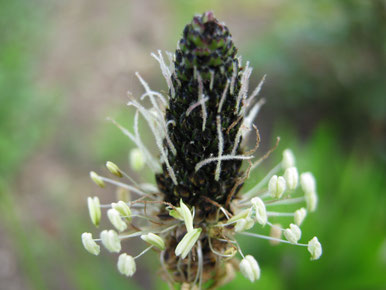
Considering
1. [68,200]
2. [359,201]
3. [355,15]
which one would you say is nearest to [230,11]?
[355,15]

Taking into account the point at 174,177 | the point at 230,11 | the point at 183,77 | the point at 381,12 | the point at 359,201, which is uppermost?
the point at 230,11

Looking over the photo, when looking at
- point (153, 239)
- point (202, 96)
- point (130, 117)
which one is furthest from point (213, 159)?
point (130, 117)

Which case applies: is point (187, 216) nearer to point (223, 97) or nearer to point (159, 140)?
point (159, 140)

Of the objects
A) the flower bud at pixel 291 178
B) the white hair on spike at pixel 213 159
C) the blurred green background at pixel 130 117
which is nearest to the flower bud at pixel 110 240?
the white hair on spike at pixel 213 159

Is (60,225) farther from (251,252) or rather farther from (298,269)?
(298,269)

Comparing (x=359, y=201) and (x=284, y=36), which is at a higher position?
(x=284, y=36)

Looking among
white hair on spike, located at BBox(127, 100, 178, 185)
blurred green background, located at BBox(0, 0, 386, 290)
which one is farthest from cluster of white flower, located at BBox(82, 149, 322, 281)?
blurred green background, located at BBox(0, 0, 386, 290)

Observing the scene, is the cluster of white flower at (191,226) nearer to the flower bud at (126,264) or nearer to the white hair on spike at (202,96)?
the flower bud at (126,264)

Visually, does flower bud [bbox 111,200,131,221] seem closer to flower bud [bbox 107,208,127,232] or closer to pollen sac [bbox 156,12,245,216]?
flower bud [bbox 107,208,127,232]
